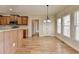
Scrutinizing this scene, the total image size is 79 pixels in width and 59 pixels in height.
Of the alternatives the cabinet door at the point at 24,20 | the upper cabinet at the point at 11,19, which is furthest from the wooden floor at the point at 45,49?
the cabinet door at the point at 24,20

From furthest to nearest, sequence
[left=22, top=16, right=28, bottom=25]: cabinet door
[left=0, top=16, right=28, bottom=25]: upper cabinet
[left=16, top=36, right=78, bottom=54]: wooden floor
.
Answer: [left=22, top=16, right=28, bottom=25]: cabinet door < [left=0, top=16, right=28, bottom=25]: upper cabinet < [left=16, top=36, right=78, bottom=54]: wooden floor

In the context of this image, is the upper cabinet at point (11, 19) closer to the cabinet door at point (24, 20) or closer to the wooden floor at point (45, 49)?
the cabinet door at point (24, 20)

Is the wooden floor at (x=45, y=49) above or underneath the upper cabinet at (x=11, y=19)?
underneath

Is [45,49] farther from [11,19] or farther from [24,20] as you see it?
[24,20]

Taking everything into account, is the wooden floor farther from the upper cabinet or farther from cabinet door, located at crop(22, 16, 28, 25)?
cabinet door, located at crop(22, 16, 28, 25)

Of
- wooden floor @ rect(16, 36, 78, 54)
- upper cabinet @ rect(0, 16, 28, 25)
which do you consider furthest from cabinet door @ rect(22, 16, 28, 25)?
wooden floor @ rect(16, 36, 78, 54)

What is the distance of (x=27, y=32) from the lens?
12.2 metres

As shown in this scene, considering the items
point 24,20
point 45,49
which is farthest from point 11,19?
point 45,49

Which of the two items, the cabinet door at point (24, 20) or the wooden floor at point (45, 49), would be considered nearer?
the wooden floor at point (45, 49)
